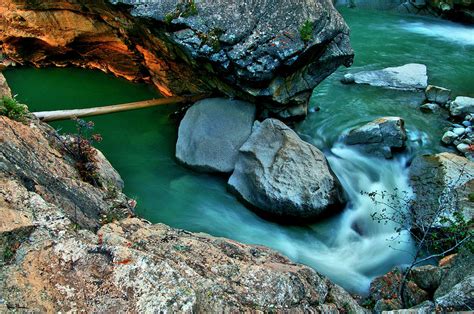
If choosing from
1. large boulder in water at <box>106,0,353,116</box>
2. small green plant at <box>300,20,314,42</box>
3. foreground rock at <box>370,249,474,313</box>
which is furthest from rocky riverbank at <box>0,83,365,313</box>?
small green plant at <box>300,20,314,42</box>

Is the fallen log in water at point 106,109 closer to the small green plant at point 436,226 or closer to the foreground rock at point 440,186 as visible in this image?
the foreground rock at point 440,186

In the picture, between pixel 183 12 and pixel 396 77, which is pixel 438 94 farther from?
pixel 183 12

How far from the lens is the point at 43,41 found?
13.6 meters

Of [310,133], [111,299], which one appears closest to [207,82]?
[310,133]

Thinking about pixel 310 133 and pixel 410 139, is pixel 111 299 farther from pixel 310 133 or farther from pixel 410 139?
pixel 410 139

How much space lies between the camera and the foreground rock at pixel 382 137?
33.8 feet

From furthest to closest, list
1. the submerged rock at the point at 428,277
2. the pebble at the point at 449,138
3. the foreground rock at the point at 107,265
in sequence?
the pebble at the point at 449,138 < the submerged rock at the point at 428,277 < the foreground rock at the point at 107,265

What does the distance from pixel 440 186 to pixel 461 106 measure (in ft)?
13.7

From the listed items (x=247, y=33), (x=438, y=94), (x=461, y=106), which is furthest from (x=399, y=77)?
(x=247, y=33)

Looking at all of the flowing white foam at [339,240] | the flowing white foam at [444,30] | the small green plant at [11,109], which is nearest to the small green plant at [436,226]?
the flowing white foam at [339,240]

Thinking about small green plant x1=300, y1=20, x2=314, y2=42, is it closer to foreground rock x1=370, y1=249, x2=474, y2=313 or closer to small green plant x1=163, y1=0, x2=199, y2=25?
small green plant x1=163, y1=0, x2=199, y2=25

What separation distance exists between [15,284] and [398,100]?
12.0 m

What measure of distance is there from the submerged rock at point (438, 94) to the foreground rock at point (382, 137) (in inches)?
99.9

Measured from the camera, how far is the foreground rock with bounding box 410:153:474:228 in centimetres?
757
